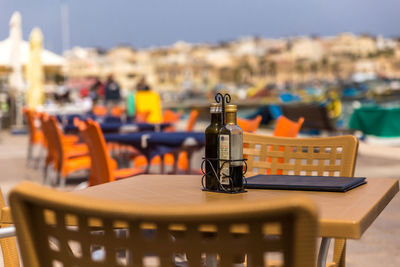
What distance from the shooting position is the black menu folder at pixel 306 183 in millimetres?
1893

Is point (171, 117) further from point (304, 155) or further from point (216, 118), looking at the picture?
point (216, 118)

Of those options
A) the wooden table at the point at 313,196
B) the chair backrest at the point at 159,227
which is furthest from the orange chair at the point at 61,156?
the chair backrest at the point at 159,227

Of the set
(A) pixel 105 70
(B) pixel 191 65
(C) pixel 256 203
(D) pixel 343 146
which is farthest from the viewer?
(B) pixel 191 65

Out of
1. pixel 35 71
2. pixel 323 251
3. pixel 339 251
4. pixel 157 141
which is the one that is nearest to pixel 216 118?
pixel 323 251

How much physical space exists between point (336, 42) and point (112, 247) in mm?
128737

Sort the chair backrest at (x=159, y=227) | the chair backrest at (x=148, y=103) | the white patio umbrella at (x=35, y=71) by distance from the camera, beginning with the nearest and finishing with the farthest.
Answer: the chair backrest at (x=159, y=227) < the chair backrest at (x=148, y=103) < the white patio umbrella at (x=35, y=71)

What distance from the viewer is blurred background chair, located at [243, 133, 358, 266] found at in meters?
2.43

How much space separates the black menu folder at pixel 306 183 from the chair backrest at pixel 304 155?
29 centimetres

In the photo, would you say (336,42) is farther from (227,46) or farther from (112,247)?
(112,247)

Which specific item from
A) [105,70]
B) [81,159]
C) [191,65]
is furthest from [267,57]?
[81,159]

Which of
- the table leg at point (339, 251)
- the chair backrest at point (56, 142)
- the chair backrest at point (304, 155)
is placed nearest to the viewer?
the table leg at point (339, 251)

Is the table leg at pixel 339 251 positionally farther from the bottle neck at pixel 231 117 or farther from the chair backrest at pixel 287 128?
the chair backrest at pixel 287 128

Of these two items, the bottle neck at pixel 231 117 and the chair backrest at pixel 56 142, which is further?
the chair backrest at pixel 56 142

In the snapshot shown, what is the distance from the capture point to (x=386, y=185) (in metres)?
2.04
